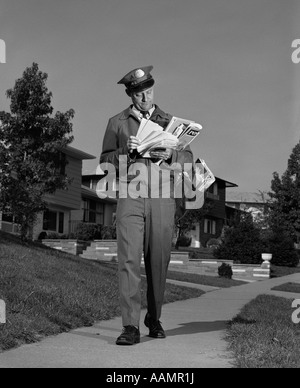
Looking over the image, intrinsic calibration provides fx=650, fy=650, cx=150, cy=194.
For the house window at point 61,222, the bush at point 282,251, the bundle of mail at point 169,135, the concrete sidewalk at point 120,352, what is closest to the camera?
the concrete sidewalk at point 120,352

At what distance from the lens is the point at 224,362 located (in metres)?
4.46

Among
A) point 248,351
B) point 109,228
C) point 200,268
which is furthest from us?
point 109,228

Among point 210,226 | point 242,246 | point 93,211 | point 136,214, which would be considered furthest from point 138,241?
point 210,226

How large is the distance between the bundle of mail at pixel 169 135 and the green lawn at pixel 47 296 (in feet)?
5.93

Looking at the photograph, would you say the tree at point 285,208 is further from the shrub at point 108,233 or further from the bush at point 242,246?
the shrub at point 108,233

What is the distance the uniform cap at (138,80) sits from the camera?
496cm

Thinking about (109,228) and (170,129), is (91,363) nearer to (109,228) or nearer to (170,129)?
(170,129)

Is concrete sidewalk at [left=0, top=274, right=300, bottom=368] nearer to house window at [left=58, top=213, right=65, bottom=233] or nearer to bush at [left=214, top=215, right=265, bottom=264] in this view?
bush at [left=214, top=215, right=265, bottom=264]

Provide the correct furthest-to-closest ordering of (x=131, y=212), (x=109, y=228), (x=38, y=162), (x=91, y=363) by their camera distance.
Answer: (x=109, y=228) → (x=38, y=162) → (x=131, y=212) → (x=91, y=363)

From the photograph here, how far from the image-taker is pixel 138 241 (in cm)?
505

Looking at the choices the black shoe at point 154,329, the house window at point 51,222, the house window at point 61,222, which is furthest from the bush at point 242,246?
the black shoe at point 154,329

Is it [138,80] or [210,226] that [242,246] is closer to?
[210,226]
